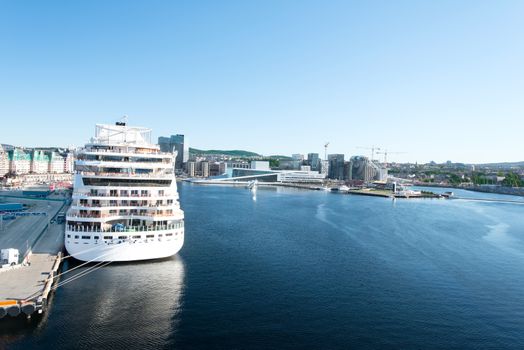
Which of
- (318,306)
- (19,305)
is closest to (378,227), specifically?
(318,306)

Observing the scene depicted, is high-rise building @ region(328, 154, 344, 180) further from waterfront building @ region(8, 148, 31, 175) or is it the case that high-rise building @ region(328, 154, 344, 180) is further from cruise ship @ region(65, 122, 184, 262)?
cruise ship @ region(65, 122, 184, 262)

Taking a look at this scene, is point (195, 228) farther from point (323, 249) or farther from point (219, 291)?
point (219, 291)

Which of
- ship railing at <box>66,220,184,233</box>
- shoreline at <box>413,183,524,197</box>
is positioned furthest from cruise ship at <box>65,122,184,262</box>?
shoreline at <box>413,183,524,197</box>

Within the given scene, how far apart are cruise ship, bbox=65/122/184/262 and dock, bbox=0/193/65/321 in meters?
2.37

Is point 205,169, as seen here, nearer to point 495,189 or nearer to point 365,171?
point 365,171

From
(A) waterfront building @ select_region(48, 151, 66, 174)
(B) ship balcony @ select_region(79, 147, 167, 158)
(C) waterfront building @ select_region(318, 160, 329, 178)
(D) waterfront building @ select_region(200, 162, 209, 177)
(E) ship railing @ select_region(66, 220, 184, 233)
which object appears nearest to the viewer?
(E) ship railing @ select_region(66, 220, 184, 233)

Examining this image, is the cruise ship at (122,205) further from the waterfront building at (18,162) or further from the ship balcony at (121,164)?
the waterfront building at (18,162)

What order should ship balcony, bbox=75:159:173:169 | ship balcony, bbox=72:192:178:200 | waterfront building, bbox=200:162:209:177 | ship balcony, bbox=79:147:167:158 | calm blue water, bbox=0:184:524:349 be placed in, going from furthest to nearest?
1. waterfront building, bbox=200:162:209:177
2. ship balcony, bbox=79:147:167:158
3. ship balcony, bbox=75:159:173:169
4. ship balcony, bbox=72:192:178:200
5. calm blue water, bbox=0:184:524:349

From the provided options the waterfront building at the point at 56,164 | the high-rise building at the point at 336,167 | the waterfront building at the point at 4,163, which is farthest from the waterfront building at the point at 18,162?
the high-rise building at the point at 336,167

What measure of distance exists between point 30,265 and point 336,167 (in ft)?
558

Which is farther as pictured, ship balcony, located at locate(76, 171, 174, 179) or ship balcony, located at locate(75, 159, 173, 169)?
ship balcony, located at locate(75, 159, 173, 169)

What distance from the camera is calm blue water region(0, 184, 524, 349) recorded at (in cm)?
1828

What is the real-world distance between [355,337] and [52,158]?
415 feet

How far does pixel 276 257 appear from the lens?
32.7m
